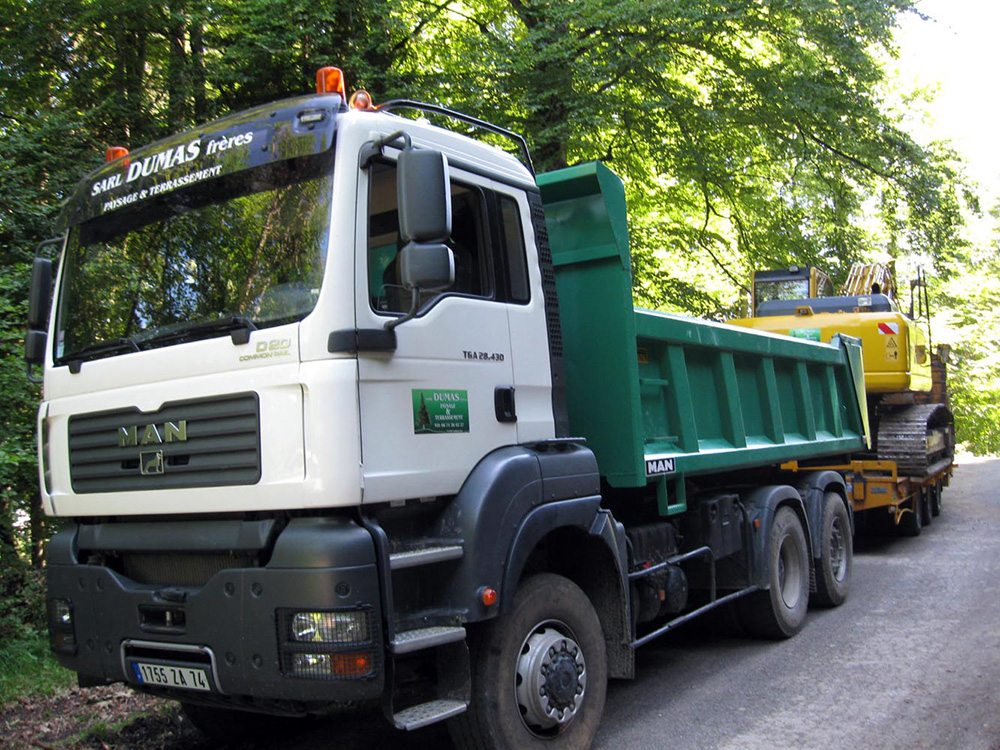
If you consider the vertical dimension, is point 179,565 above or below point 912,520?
above

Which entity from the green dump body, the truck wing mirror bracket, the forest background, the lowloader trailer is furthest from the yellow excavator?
A: the truck wing mirror bracket

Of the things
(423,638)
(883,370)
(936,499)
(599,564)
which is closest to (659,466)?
(599,564)

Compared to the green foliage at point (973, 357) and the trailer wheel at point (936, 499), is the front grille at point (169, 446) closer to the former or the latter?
the trailer wheel at point (936, 499)

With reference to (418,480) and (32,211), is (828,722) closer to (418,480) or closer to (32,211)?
(418,480)

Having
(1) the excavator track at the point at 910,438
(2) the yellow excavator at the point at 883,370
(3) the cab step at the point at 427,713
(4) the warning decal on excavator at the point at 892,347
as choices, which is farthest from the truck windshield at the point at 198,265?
(1) the excavator track at the point at 910,438

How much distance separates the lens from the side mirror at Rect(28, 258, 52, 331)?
187 inches

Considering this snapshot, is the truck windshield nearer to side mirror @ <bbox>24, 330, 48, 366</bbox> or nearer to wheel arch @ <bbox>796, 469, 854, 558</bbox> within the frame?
side mirror @ <bbox>24, 330, 48, 366</bbox>

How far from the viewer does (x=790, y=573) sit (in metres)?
7.39

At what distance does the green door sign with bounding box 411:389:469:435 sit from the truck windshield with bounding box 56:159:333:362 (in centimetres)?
62

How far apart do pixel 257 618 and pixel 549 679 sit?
1.42 metres

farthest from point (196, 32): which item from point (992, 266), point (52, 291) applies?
point (992, 266)

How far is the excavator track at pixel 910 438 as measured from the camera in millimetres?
11125

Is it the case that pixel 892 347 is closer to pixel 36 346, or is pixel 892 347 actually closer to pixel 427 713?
pixel 427 713

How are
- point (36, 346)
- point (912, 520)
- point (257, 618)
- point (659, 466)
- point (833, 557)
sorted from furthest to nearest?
1. point (912, 520)
2. point (833, 557)
3. point (659, 466)
4. point (36, 346)
5. point (257, 618)
